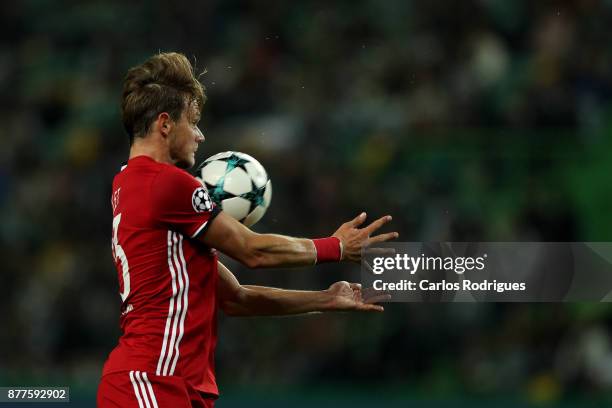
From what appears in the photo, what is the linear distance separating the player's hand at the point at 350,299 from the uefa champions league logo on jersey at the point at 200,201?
0.63 metres

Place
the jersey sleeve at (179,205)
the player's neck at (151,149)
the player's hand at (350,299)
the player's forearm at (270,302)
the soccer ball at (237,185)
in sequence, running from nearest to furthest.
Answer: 1. the jersey sleeve at (179,205)
2. the player's neck at (151,149)
3. the player's hand at (350,299)
4. the player's forearm at (270,302)
5. the soccer ball at (237,185)

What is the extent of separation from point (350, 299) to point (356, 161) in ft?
17.1

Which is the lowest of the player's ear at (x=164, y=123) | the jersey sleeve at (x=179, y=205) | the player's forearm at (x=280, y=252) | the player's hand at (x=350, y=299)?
the player's hand at (x=350, y=299)

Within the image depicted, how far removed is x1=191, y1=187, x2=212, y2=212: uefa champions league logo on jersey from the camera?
333 centimetres

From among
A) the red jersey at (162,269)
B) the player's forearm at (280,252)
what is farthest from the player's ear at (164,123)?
the player's forearm at (280,252)

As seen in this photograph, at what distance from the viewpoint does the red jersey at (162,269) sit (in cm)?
333

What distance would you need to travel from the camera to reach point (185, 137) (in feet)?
11.5

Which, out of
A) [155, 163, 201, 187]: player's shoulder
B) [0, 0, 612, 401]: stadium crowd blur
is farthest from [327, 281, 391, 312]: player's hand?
[0, 0, 612, 401]: stadium crowd blur

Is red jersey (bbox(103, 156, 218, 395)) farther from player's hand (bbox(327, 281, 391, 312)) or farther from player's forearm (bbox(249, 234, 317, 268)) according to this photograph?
player's hand (bbox(327, 281, 391, 312))

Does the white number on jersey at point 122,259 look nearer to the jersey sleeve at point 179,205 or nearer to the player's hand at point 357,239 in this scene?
the jersey sleeve at point 179,205

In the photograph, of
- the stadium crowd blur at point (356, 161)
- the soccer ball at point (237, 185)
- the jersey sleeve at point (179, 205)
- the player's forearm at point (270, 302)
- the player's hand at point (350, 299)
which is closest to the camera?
the jersey sleeve at point (179, 205)

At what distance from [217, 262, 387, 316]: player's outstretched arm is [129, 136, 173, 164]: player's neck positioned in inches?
23.5

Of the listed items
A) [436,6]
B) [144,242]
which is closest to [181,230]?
[144,242]

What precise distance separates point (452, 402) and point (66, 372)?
3.16 metres
